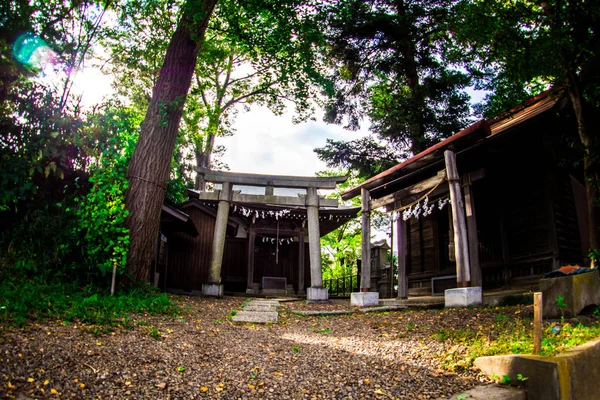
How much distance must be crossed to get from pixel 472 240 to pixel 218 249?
310 inches

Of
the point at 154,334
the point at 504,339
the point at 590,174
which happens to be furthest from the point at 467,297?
the point at 154,334

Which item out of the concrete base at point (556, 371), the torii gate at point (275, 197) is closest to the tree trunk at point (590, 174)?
the concrete base at point (556, 371)

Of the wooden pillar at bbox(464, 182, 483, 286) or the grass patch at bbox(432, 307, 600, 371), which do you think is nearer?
the grass patch at bbox(432, 307, 600, 371)

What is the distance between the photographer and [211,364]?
4.44 meters

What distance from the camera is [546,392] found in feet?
12.5

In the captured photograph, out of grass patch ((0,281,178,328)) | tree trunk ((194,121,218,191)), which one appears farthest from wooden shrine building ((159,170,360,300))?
grass patch ((0,281,178,328))

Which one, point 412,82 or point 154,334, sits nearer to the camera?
point 154,334

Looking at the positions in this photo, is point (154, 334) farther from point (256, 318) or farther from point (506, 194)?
point (506, 194)

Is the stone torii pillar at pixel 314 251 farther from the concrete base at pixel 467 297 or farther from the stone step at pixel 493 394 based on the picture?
the stone step at pixel 493 394

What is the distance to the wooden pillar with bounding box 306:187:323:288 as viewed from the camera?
13079 millimetres

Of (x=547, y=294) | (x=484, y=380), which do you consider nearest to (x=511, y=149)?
(x=547, y=294)

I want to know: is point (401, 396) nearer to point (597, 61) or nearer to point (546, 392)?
point (546, 392)

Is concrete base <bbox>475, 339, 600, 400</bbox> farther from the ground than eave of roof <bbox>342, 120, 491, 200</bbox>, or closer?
closer

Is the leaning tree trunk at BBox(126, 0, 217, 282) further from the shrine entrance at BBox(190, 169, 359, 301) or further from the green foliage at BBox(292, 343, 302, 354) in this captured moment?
the shrine entrance at BBox(190, 169, 359, 301)
